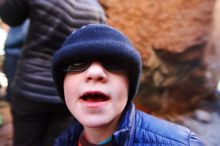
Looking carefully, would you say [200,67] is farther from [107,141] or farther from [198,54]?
[107,141]

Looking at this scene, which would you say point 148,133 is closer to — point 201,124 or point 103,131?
point 103,131

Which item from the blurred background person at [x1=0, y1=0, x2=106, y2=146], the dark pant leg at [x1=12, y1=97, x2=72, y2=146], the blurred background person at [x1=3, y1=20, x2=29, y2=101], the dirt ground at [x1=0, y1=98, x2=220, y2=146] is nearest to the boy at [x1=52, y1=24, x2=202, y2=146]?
the blurred background person at [x1=0, y1=0, x2=106, y2=146]

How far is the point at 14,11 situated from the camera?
1862 mm

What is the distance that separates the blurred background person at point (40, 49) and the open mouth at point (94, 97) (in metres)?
0.85

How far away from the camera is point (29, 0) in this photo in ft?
5.84

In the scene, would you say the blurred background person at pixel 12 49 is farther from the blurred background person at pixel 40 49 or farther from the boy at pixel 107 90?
the boy at pixel 107 90

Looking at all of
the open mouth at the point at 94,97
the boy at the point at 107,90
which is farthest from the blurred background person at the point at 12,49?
the open mouth at the point at 94,97

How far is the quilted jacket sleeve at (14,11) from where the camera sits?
182cm

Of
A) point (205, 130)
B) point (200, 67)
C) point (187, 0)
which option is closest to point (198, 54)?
point (200, 67)

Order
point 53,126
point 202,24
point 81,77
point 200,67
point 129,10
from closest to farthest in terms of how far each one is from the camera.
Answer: point 81,77, point 53,126, point 129,10, point 202,24, point 200,67

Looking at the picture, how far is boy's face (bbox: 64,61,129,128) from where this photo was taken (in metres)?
0.98

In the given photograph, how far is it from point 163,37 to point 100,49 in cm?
293

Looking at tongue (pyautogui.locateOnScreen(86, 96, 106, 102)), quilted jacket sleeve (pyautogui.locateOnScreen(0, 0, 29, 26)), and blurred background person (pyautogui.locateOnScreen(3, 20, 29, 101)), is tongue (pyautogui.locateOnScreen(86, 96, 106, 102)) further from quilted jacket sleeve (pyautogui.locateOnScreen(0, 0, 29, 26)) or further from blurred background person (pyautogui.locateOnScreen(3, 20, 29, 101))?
blurred background person (pyautogui.locateOnScreen(3, 20, 29, 101))

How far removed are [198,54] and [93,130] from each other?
327cm
